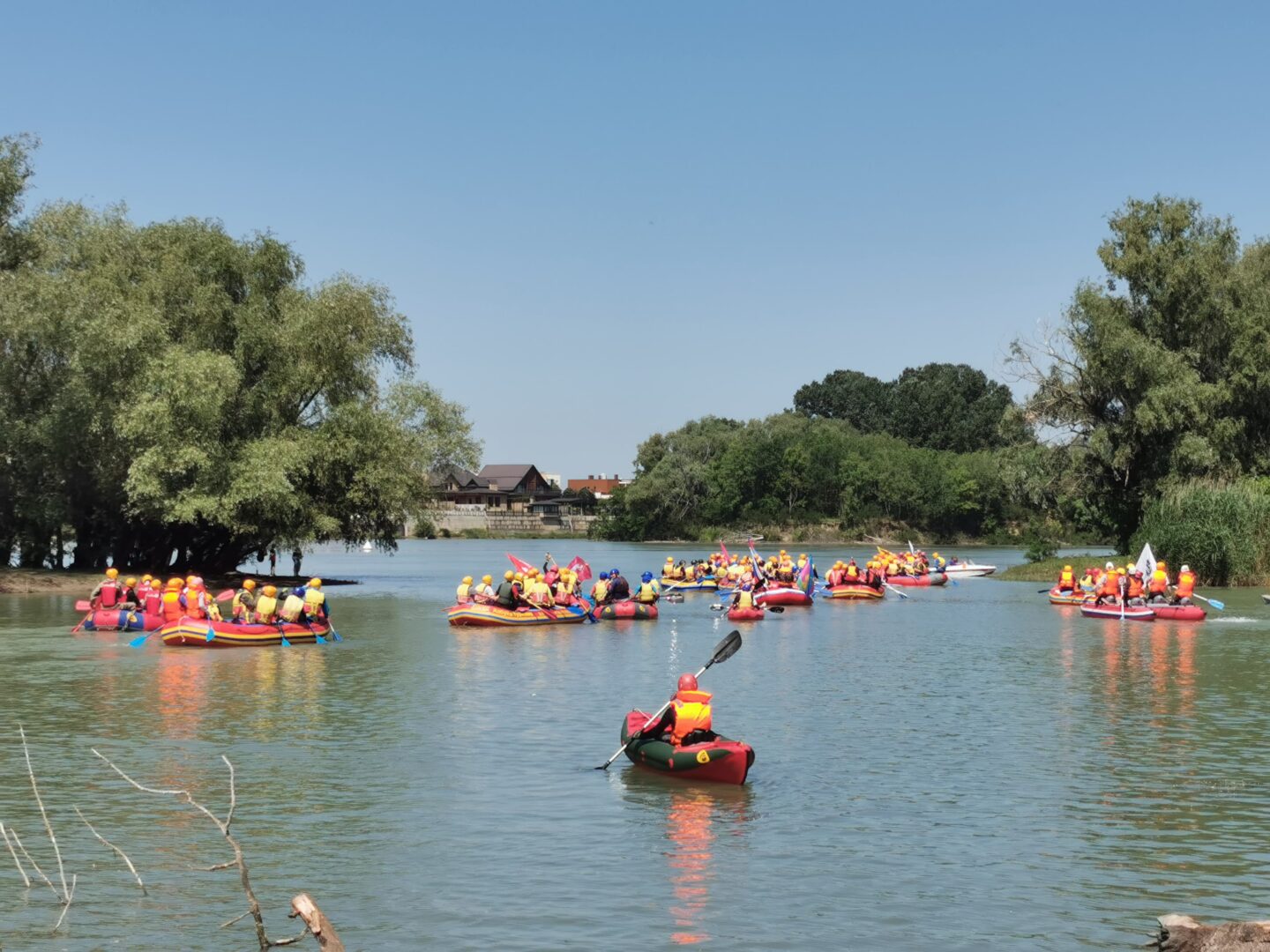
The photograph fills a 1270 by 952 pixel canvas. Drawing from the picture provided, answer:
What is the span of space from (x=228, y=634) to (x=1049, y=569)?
43.1 meters

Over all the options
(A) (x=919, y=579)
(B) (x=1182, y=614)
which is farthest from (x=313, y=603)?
(A) (x=919, y=579)

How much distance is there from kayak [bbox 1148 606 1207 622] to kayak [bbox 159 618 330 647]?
24.7m

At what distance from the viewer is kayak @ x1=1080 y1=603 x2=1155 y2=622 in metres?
42.1

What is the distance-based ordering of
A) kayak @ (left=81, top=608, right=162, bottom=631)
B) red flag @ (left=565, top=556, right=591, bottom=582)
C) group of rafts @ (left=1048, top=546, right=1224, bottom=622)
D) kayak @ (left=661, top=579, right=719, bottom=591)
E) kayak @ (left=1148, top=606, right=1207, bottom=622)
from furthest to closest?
kayak @ (left=661, top=579, right=719, bottom=591) → red flag @ (left=565, top=556, right=591, bottom=582) → group of rafts @ (left=1048, top=546, right=1224, bottom=622) → kayak @ (left=1148, top=606, right=1207, bottom=622) → kayak @ (left=81, top=608, right=162, bottom=631)

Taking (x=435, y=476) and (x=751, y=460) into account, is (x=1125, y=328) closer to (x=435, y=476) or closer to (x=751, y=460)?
(x=435, y=476)

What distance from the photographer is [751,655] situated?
109 ft

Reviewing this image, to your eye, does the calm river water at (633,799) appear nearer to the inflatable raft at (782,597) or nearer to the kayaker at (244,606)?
the kayaker at (244,606)

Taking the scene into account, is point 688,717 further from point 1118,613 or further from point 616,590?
point 1118,613

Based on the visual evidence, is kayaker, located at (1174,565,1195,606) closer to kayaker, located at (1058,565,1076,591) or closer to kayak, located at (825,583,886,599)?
kayaker, located at (1058,565,1076,591)

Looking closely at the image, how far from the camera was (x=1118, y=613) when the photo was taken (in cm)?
4278

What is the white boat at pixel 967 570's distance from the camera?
72.3 m

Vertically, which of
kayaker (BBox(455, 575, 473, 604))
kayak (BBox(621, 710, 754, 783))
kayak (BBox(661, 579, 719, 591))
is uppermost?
kayaker (BBox(455, 575, 473, 604))

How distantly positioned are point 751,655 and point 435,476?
90.7 feet

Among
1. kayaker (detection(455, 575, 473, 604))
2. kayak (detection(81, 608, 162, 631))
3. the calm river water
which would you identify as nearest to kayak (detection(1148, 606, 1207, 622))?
the calm river water
